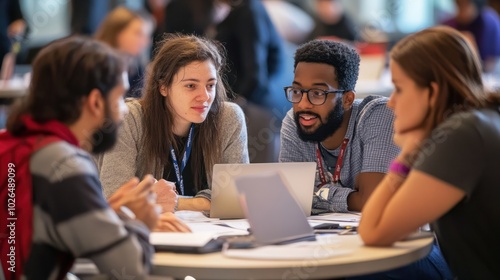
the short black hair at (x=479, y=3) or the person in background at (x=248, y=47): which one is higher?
the short black hair at (x=479, y=3)

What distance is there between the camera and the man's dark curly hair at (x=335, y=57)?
126 inches

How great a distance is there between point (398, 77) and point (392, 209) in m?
0.39

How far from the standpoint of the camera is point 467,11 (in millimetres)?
8484

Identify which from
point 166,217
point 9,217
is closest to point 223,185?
point 166,217

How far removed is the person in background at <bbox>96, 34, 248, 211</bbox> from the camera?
3.27 meters

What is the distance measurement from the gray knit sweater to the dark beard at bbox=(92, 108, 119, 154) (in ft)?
3.05

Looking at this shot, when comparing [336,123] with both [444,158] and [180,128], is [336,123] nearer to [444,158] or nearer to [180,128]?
[180,128]

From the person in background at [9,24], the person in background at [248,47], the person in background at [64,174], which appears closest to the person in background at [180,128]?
the person in background at [64,174]

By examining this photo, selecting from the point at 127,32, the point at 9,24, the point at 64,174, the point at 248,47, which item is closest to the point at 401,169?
the point at 64,174

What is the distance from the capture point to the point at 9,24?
25.7ft

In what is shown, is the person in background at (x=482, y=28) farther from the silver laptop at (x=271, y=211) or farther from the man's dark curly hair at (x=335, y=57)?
the silver laptop at (x=271, y=211)

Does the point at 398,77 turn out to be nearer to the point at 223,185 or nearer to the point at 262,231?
the point at 262,231

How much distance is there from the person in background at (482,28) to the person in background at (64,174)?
651cm

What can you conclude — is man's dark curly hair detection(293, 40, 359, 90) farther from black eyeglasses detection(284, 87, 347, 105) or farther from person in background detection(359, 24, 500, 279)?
person in background detection(359, 24, 500, 279)
